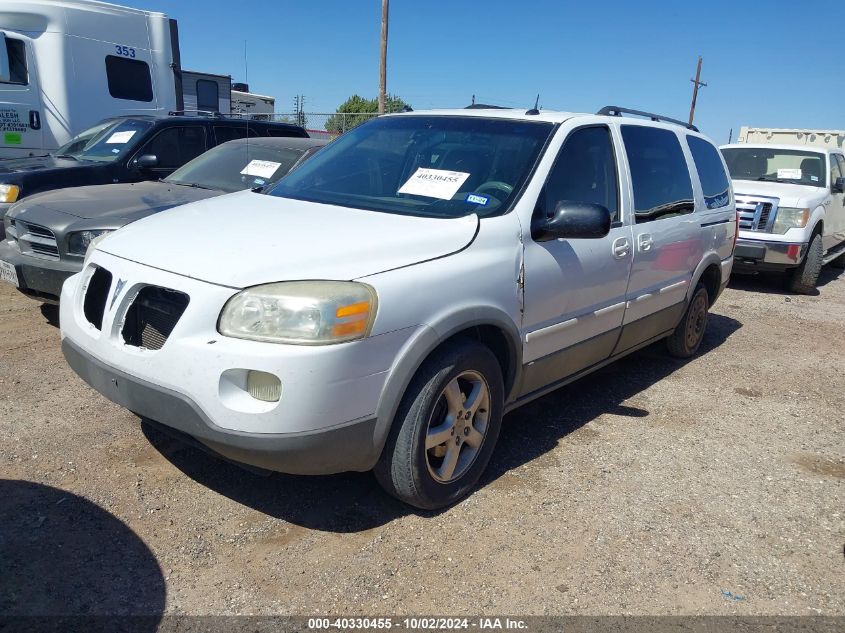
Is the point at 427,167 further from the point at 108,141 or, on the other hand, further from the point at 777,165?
the point at 777,165

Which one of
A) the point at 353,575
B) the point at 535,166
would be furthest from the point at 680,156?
the point at 353,575

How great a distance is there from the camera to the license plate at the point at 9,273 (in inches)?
198

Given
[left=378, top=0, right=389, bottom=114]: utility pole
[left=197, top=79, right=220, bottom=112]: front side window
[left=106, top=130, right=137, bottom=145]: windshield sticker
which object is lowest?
[left=106, top=130, right=137, bottom=145]: windshield sticker

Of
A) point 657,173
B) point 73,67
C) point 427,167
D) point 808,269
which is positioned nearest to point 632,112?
point 657,173

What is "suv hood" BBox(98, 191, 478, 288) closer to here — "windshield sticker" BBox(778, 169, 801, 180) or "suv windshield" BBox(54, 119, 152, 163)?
"suv windshield" BBox(54, 119, 152, 163)

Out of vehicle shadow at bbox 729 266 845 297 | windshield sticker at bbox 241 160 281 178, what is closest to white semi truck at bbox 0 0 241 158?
windshield sticker at bbox 241 160 281 178

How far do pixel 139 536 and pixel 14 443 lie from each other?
3.95 ft

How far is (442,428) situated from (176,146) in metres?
5.57

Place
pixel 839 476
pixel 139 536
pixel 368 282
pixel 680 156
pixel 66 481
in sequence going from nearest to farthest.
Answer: pixel 368 282, pixel 139 536, pixel 66 481, pixel 839 476, pixel 680 156

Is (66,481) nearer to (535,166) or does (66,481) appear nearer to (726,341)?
(535,166)

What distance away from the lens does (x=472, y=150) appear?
12.3ft

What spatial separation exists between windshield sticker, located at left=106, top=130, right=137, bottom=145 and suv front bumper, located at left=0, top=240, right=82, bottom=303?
2431 millimetres

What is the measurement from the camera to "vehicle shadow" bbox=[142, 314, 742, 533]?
3.13 meters

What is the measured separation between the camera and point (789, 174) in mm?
9656
